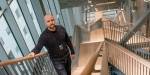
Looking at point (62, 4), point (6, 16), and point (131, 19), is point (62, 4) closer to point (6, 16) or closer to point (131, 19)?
point (131, 19)

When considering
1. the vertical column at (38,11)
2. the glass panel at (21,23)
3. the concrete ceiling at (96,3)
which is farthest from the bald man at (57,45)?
the concrete ceiling at (96,3)

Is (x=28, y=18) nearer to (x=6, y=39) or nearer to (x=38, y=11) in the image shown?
(x=38, y=11)

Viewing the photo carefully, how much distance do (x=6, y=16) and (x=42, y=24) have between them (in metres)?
7.40

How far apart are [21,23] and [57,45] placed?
9418 millimetres

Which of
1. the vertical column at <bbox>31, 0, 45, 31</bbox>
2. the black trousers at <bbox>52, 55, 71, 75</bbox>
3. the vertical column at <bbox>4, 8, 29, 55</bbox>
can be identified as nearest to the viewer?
the black trousers at <bbox>52, 55, 71, 75</bbox>

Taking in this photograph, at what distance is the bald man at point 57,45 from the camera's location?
7.22 meters

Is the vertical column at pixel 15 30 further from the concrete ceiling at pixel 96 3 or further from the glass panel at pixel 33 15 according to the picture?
the concrete ceiling at pixel 96 3

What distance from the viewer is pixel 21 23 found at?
16.5m

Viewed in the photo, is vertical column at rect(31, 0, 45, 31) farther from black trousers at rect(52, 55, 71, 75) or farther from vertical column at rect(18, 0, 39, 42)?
black trousers at rect(52, 55, 71, 75)

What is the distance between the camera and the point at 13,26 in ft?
48.8

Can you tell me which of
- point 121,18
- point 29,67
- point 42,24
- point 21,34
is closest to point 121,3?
point 121,18

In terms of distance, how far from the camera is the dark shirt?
723cm

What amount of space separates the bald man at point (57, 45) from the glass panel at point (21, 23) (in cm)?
809

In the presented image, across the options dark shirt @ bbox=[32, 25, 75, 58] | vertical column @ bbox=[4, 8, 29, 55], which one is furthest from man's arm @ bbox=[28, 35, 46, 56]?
vertical column @ bbox=[4, 8, 29, 55]
